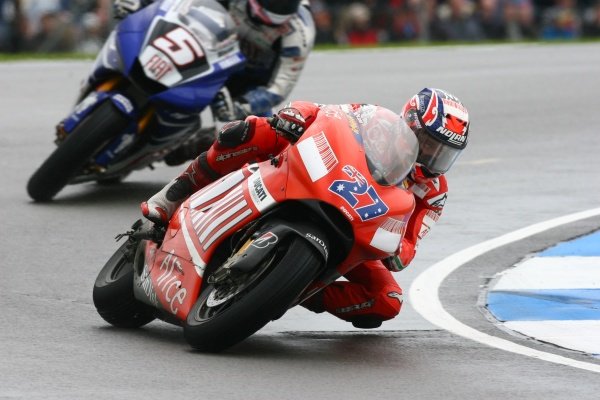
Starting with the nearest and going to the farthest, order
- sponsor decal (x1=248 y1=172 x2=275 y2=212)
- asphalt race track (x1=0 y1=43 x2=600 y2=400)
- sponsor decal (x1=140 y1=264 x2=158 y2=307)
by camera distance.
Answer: asphalt race track (x1=0 y1=43 x2=600 y2=400)
sponsor decal (x1=248 y1=172 x2=275 y2=212)
sponsor decal (x1=140 y1=264 x2=158 y2=307)

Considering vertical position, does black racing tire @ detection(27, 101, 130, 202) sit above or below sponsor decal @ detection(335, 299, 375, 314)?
below

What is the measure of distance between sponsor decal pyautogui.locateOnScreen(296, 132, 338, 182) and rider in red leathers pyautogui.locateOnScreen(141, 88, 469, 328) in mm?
89

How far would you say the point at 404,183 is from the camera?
6617 mm

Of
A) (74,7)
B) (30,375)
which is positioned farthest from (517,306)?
(74,7)

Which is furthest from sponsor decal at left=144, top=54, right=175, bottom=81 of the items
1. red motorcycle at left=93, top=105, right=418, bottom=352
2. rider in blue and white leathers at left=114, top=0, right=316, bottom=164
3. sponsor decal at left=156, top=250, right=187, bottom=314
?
sponsor decal at left=156, top=250, right=187, bottom=314

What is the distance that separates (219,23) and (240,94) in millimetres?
843

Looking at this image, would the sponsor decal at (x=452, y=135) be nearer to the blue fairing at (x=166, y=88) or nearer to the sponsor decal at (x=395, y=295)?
A: the sponsor decal at (x=395, y=295)

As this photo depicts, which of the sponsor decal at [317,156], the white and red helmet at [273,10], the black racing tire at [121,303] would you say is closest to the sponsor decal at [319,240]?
the sponsor decal at [317,156]

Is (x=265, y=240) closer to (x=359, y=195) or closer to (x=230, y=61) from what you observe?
(x=359, y=195)

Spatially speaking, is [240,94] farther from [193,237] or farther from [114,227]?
[193,237]

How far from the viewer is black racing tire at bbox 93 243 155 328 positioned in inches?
271

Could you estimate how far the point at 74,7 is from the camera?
2092 cm

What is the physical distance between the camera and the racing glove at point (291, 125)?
6.46 m

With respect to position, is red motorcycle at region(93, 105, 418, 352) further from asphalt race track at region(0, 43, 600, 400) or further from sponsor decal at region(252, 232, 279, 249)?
asphalt race track at region(0, 43, 600, 400)
